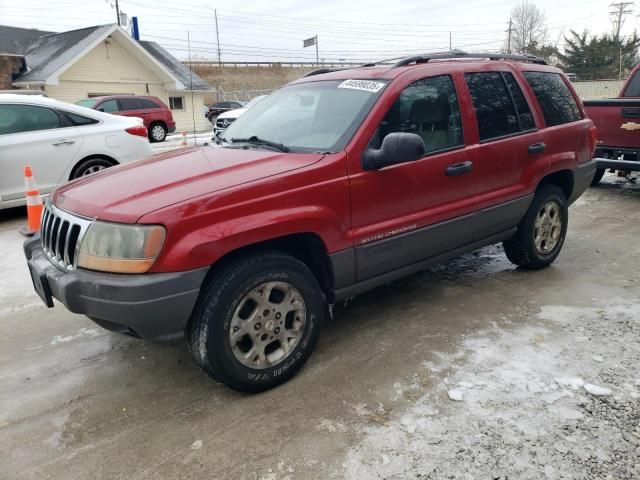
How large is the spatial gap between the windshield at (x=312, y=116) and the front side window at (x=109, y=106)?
15.9 metres

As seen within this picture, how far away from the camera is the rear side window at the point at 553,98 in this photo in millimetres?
4781

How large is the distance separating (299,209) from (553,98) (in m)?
3.10

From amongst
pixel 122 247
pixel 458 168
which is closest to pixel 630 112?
pixel 458 168

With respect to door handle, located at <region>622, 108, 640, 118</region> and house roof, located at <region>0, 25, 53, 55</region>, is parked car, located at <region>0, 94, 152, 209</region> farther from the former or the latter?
house roof, located at <region>0, 25, 53, 55</region>

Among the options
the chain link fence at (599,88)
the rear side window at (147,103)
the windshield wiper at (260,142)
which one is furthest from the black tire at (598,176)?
the chain link fence at (599,88)

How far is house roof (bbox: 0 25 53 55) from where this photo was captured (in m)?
29.3

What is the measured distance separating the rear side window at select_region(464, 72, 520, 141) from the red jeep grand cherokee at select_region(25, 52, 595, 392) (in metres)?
0.01

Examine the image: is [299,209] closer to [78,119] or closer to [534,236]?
[534,236]

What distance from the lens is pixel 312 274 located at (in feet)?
10.7

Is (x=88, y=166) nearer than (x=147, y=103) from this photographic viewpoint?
Yes

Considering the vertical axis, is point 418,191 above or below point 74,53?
below

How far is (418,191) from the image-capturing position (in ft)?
12.2

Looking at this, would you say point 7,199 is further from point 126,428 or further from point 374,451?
point 374,451

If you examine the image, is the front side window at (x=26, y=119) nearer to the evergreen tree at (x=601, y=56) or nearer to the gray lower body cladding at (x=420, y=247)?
the gray lower body cladding at (x=420, y=247)
